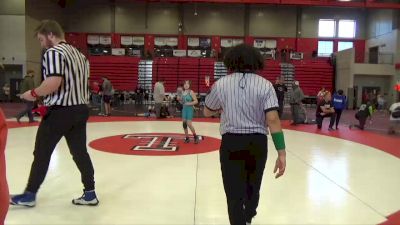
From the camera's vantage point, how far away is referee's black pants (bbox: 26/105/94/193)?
371 centimetres

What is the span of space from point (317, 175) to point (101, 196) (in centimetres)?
312

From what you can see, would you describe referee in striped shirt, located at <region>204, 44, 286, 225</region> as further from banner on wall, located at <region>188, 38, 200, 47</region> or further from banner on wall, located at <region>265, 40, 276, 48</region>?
banner on wall, located at <region>265, 40, 276, 48</region>

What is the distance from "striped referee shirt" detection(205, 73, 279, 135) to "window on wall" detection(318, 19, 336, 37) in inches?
1269

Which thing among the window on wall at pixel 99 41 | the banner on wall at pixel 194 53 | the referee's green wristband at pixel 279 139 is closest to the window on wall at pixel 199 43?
the banner on wall at pixel 194 53

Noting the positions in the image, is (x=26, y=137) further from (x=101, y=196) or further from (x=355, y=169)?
(x=355, y=169)

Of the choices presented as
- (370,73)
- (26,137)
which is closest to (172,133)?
(26,137)

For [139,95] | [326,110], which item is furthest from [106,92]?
[139,95]

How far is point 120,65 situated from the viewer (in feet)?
95.5

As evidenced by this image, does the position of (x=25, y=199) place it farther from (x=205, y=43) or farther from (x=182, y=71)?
(x=205, y=43)

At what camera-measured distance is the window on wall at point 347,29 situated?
108ft

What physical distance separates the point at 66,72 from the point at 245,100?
189 centimetres

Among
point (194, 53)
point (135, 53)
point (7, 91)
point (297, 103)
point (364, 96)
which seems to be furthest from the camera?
point (135, 53)

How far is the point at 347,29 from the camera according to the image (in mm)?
33000

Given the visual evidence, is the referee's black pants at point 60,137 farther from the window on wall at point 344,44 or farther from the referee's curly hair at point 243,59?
the window on wall at point 344,44
